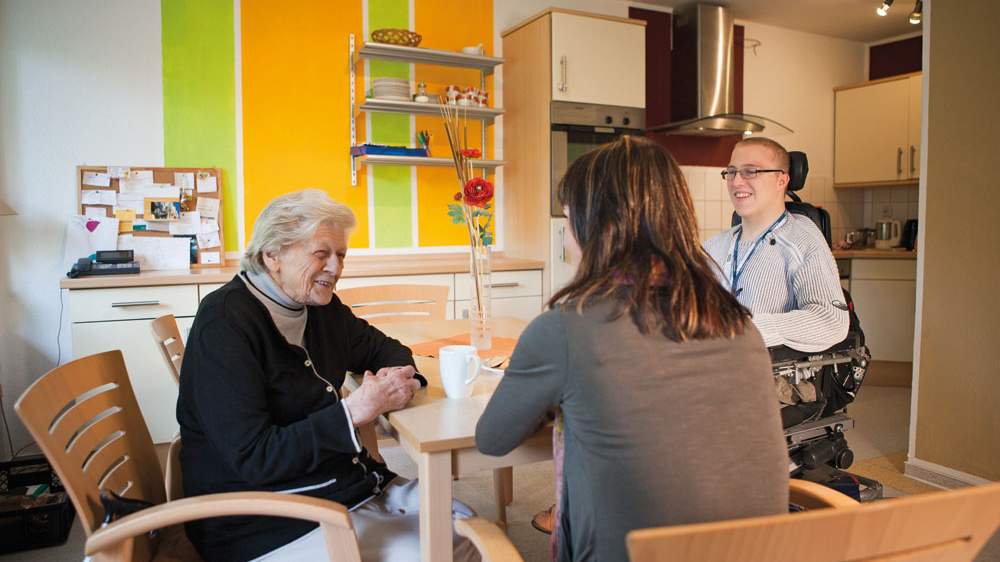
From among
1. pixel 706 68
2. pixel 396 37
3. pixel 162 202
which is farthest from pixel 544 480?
pixel 706 68

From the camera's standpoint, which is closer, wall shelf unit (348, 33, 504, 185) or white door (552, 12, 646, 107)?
wall shelf unit (348, 33, 504, 185)

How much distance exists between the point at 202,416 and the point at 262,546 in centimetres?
28

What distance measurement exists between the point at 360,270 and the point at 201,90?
1.30m

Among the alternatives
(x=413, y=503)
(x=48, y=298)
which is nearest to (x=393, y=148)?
(x=48, y=298)

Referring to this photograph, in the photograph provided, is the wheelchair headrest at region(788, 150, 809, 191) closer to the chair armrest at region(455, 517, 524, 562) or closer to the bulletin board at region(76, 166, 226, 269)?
the chair armrest at region(455, 517, 524, 562)

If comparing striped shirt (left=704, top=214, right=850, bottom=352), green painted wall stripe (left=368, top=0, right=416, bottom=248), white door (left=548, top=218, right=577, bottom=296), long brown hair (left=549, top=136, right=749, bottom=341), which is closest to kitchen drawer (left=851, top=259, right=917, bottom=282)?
white door (left=548, top=218, right=577, bottom=296)

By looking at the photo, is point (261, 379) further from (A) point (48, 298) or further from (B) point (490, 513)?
(A) point (48, 298)

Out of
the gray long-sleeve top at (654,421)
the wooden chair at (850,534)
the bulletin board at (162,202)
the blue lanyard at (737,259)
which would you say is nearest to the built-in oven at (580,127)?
the blue lanyard at (737,259)

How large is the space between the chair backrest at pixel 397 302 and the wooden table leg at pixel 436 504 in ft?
4.89

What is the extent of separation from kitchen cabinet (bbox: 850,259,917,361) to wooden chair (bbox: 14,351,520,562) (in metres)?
4.54

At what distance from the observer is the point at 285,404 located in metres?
1.45

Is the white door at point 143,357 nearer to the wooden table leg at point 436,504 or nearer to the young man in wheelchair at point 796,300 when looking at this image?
the wooden table leg at point 436,504

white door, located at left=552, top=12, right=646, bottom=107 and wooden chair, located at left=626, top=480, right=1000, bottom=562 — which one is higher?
white door, located at left=552, top=12, right=646, bottom=107

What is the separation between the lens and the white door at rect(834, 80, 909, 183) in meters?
5.23
